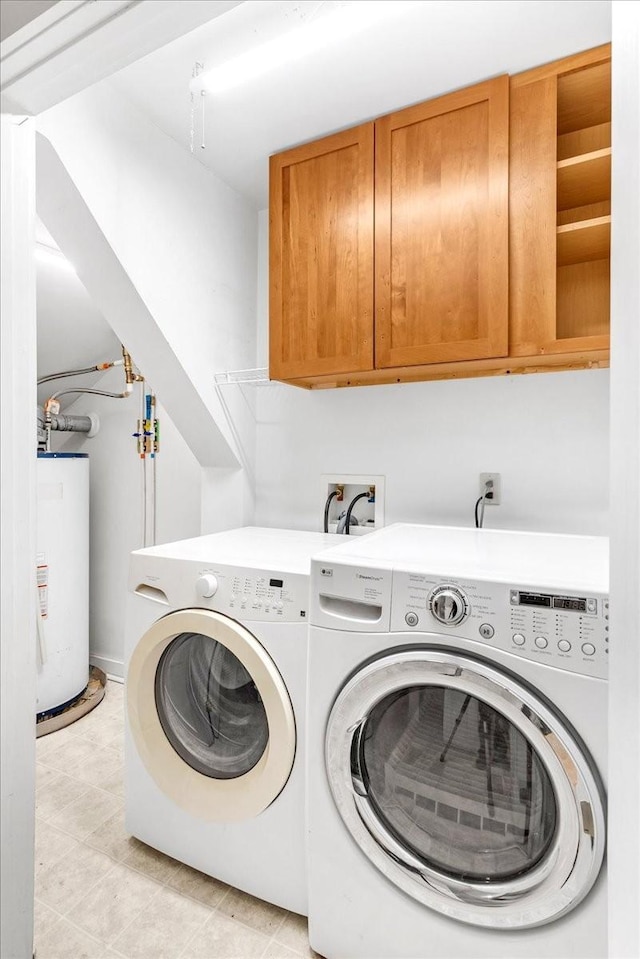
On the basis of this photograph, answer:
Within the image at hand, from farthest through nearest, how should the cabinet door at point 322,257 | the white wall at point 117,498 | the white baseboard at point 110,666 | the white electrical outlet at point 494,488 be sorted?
the white baseboard at point 110,666
the white wall at point 117,498
the white electrical outlet at point 494,488
the cabinet door at point 322,257

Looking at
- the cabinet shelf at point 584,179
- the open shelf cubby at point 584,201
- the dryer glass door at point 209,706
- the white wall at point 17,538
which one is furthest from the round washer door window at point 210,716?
the cabinet shelf at point 584,179

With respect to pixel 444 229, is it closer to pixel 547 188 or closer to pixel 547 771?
pixel 547 188

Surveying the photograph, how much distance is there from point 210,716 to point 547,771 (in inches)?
38.0

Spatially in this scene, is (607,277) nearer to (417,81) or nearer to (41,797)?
(417,81)

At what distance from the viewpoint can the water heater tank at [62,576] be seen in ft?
7.96

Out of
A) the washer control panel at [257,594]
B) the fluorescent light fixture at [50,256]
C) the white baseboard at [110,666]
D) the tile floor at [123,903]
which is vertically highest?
the fluorescent light fixture at [50,256]

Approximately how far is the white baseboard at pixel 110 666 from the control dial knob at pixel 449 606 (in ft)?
7.70

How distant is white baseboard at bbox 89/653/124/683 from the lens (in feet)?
9.36

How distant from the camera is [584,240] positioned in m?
1.50

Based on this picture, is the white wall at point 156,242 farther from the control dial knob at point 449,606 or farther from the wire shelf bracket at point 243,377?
the control dial knob at point 449,606

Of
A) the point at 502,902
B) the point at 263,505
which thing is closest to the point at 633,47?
the point at 502,902

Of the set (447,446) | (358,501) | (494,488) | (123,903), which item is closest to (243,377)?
(358,501)

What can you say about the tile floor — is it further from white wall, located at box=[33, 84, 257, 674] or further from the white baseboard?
white wall, located at box=[33, 84, 257, 674]

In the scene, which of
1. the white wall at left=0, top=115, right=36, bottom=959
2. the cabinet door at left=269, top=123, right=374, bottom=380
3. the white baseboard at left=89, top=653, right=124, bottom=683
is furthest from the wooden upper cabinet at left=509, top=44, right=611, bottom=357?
the white baseboard at left=89, top=653, right=124, bottom=683
